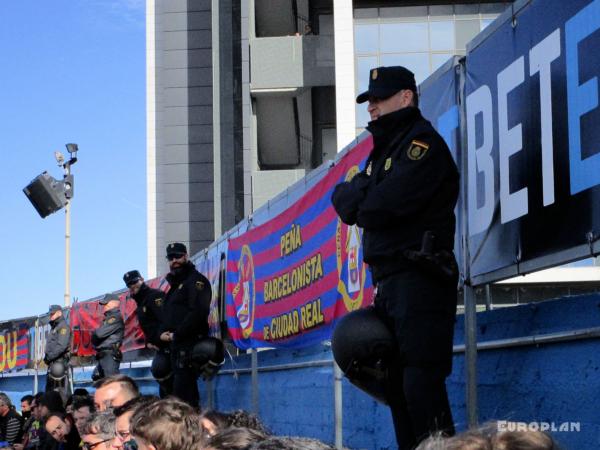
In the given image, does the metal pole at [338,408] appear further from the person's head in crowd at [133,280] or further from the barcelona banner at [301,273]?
the person's head in crowd at [133,280]

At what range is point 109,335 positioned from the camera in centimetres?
1441

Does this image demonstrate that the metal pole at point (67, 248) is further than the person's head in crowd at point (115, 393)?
Yes

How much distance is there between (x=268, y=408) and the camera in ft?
32.1

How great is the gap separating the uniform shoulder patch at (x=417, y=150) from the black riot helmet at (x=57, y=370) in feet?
43.4

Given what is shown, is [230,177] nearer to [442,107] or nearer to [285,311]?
[285,311]

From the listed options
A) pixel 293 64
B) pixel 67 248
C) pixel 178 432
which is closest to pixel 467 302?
pixel 178 432

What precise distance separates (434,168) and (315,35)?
83.0 feet

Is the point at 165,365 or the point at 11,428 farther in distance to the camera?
the point at 11,428

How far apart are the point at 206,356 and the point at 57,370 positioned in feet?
25.0

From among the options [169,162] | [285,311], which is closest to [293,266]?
[285,311]


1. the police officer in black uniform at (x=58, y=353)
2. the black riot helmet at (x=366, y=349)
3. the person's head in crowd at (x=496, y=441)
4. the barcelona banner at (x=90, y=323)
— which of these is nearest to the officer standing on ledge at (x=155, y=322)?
the barcelona banner at (x=90, y=323)

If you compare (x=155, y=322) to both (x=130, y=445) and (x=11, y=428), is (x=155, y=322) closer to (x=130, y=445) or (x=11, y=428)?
(x=11, y=428)

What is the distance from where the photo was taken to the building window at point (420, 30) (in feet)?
95.2

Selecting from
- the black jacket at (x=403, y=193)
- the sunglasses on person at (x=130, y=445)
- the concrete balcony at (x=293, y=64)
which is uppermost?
the concrete balcony at (x=293, y=64)
